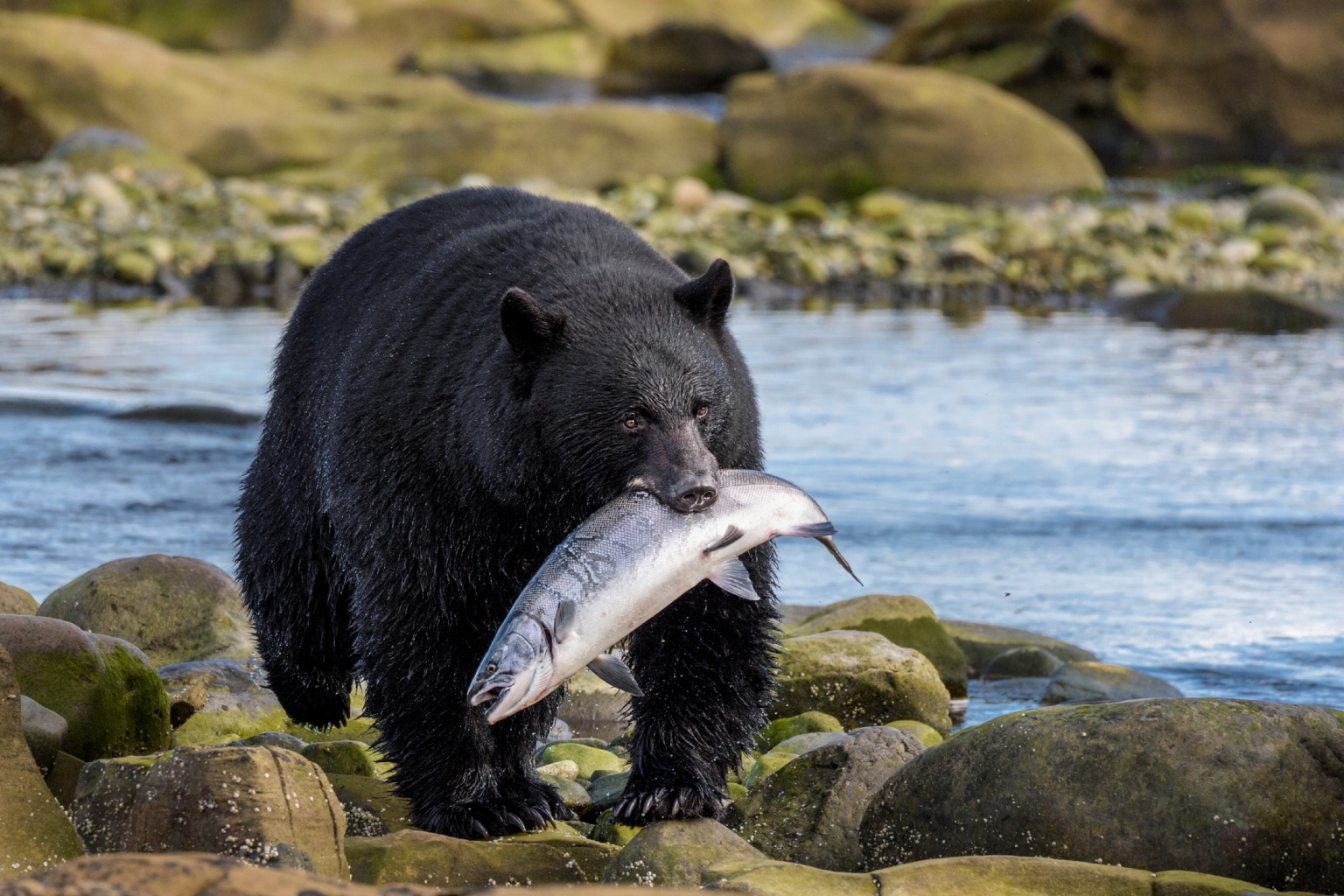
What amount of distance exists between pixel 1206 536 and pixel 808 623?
258 centimetres

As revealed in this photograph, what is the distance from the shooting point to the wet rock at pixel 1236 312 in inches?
616

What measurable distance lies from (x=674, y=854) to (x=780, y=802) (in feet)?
1.90

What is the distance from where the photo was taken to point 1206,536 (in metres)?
7.92

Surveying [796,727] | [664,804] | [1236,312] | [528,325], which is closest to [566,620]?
[528,325]

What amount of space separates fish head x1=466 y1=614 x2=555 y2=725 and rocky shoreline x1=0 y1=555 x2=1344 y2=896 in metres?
0.43

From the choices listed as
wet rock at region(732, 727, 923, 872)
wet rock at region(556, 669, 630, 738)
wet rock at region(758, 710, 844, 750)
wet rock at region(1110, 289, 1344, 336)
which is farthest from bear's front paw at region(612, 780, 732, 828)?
wet rock at region(1110, 289, 1344, 336)

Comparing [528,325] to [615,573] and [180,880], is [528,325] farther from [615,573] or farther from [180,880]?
[180,880]

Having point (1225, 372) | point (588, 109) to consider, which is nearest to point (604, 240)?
point (1225, 372)

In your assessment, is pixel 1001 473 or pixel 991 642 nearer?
pixel 991 642

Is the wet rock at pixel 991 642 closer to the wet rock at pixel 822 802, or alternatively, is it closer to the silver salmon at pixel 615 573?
the wet rock at pixel 822 802

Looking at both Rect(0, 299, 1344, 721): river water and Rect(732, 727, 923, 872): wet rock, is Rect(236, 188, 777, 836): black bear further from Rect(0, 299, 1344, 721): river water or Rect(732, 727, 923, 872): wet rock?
Rect(0, 299, 1344, 721): river water

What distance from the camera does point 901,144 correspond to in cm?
2445

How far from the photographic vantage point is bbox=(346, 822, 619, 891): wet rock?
367 cm

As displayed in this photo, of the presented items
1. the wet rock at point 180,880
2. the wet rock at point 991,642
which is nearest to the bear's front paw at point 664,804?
the wet rock at point 180,880
